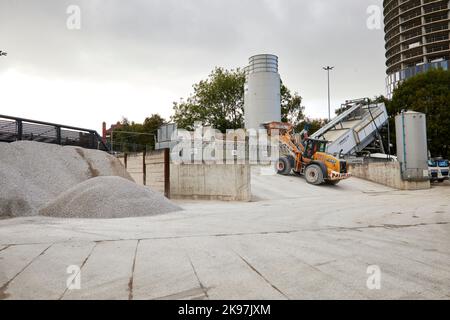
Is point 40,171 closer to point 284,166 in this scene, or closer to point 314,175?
point 284,166

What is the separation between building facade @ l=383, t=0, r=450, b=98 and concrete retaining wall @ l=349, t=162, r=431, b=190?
48.5 metres

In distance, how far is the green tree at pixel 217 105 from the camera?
43.5 metres

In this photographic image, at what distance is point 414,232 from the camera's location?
7449mm

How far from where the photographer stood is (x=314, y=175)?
20.7 metres

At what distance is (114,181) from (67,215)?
186 cm

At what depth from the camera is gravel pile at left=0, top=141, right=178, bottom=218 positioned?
1079cm

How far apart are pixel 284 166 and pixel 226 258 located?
57.4 ft

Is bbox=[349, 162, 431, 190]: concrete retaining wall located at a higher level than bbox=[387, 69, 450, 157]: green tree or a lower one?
lower

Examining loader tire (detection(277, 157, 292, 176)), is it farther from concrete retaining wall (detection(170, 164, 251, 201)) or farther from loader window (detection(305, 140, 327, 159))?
concrete retaining wall (detection(170, 164, 251, 201))

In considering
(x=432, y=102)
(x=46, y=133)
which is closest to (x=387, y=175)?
(x=432, y=102)

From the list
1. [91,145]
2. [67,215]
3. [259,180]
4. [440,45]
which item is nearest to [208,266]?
[67,215]

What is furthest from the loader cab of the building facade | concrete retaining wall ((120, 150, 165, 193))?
the building facade

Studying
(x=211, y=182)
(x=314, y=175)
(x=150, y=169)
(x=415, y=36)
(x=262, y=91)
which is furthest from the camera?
(x=415, y=36)

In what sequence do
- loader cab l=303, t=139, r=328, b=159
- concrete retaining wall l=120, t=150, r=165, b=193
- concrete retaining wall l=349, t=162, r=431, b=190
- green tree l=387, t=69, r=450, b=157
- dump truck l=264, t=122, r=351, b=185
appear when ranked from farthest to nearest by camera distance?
green tree l=387, t=69, r=450, b=157
concrete retaining wall l=349, t=162, r=431, b=190
loader cab l=303, t=139, r=328, b=159
dump truck l=264, t=122, r=351, b=185
concrete retaining wall l=120, t=150, r=165, b=193
